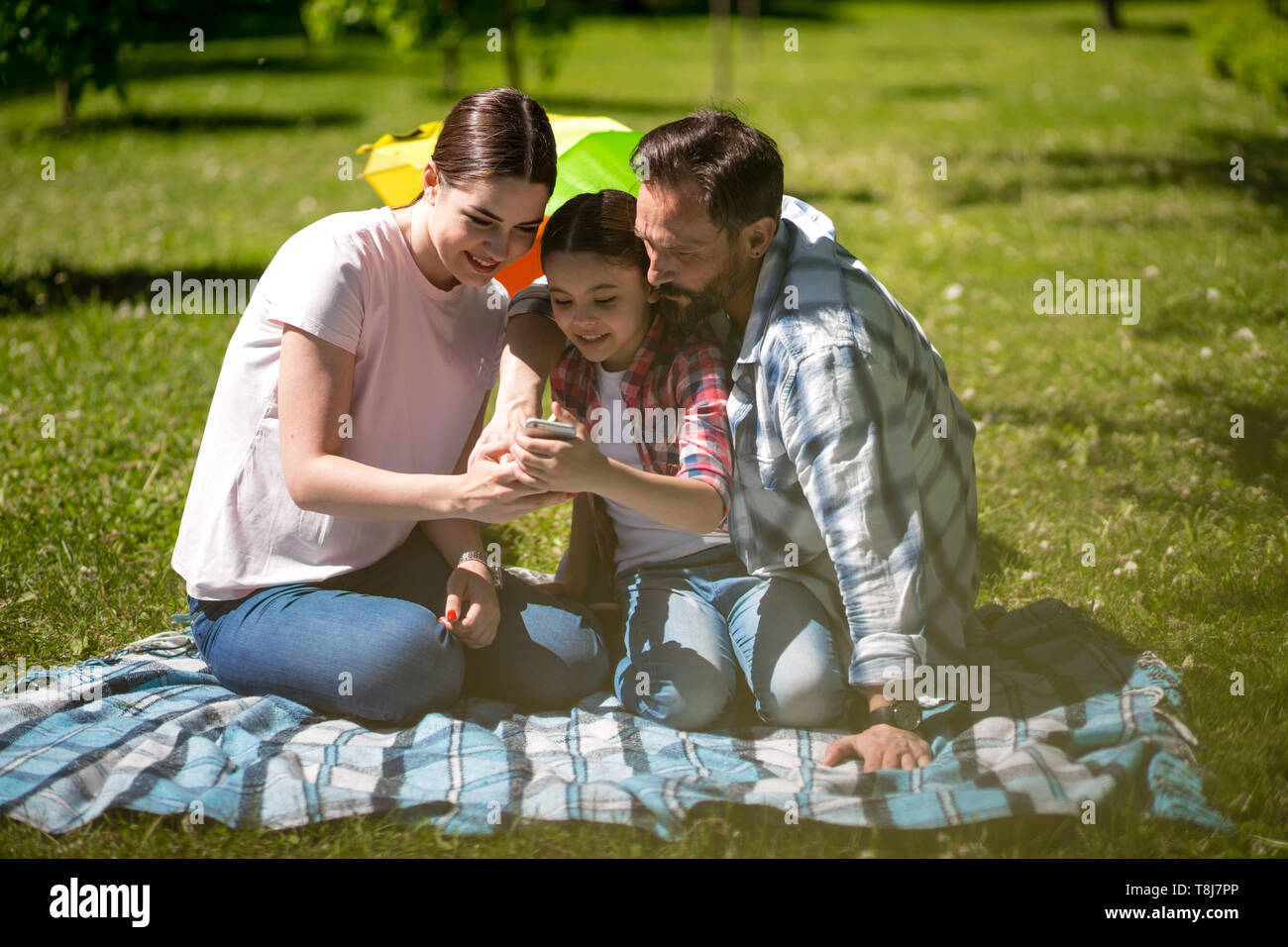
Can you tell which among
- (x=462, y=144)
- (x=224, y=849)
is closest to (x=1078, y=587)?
(x=462, y=144)

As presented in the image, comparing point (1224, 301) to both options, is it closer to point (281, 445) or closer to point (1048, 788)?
point (1048, 788)

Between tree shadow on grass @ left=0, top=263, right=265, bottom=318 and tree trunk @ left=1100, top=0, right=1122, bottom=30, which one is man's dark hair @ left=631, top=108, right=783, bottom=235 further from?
tree trunk @ left=1100, top=0, right=1122, bottom=30

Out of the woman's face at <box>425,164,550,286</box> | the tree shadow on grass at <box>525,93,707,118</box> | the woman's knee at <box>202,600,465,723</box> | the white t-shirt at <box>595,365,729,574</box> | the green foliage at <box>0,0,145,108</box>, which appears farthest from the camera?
the tree shadow on grass at <box>525,93,707,118</box>

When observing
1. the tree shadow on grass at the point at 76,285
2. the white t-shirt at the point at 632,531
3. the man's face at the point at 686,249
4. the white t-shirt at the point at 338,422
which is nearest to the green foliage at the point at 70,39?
the tree shadow on grass at the point at 76,285

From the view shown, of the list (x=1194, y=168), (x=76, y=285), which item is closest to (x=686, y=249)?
(x=76, y=285)

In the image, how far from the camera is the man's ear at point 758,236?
3061 millimetres

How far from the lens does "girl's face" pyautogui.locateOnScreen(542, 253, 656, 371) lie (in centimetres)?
309

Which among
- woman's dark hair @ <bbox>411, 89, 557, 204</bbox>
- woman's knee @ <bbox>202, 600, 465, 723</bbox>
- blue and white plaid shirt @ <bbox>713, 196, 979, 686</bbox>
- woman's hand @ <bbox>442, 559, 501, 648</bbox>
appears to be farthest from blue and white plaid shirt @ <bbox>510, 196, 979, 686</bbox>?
woman's knee @ <bbox>202, 600, 465, 723</bbox>

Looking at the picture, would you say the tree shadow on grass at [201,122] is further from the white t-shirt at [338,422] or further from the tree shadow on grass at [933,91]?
the white t-shirt at [338,422]

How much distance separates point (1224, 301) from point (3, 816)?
650 cm

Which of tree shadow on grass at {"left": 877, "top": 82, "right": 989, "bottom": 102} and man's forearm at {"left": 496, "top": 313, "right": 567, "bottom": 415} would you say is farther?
tree shadow on grass at {"left": 877, "top": 82, "right": 989, "bottom": 102}

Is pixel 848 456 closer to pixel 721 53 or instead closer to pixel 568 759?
pixel 568 759

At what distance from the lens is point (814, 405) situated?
2.91 metres
